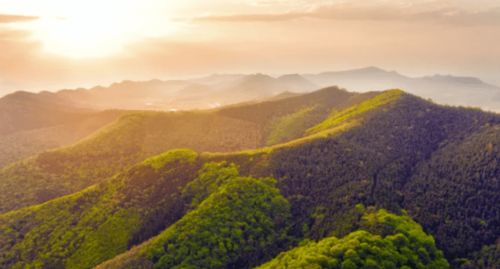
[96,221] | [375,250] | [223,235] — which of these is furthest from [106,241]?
[375,250]

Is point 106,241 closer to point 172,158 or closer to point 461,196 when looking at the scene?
point 172,158

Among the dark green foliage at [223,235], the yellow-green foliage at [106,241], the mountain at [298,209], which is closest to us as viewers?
the mountain at [298,209]

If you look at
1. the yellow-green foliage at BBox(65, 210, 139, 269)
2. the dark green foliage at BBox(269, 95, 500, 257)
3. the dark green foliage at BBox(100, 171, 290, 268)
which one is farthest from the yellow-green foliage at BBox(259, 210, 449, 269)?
the yellow-green foliage at BBox(65, 210, 139, 269)

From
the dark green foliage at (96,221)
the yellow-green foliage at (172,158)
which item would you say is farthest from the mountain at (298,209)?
the yellow-green foliage at (172,158)

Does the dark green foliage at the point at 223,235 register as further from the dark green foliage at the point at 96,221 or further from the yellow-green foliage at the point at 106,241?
the dark green foliage at the point at 96,221

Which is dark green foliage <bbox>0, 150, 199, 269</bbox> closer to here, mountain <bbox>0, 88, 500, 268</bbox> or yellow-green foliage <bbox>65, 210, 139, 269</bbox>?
yellow-green foliage <bbox>65, 210, 139, 269</bbox>

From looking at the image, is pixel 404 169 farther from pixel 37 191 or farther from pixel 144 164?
pixel 37 191
